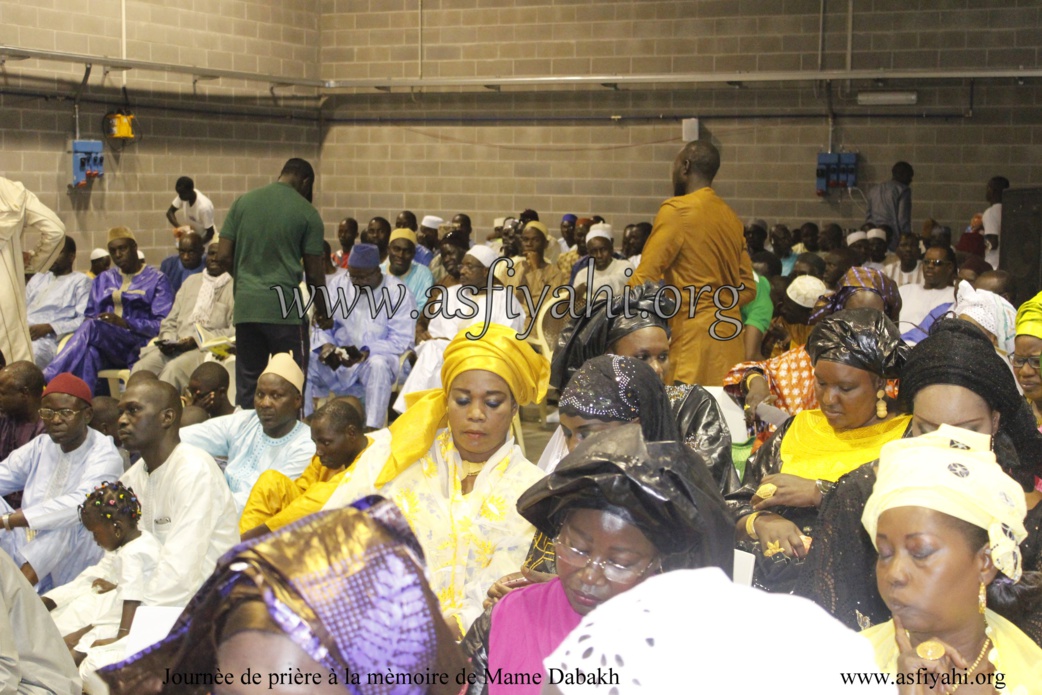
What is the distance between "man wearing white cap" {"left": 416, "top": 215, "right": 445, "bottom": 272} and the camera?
8.82m

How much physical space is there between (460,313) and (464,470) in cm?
402

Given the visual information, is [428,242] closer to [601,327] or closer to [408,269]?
[408,269]

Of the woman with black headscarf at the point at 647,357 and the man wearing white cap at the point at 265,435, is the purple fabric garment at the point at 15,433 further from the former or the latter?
the woman with black headscarf at the point at 647,357

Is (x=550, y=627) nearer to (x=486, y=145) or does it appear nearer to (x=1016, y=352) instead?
(x=1016, y=352)

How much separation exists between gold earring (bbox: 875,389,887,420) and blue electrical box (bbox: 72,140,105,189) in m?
8.38

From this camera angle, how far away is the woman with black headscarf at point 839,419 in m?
2.68

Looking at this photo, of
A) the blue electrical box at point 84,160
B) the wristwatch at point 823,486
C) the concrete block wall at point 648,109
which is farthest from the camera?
the concrete block wall at point 648,109

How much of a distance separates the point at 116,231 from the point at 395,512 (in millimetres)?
7631

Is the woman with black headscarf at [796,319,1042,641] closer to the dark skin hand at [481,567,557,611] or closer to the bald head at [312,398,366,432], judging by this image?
the dark skin hand at [481,567,557,611]

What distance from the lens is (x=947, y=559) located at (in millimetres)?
1691

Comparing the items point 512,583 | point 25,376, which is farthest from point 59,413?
point 512,583

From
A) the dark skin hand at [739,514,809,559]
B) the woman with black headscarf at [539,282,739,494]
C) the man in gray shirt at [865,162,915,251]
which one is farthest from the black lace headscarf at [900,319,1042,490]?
the man in gray shirt at [865,162,915,251]

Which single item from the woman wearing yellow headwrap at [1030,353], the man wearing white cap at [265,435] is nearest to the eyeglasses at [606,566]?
the woman wearing yellow headwrap at [1030,353]

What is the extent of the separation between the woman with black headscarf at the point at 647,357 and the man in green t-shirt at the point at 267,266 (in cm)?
264
